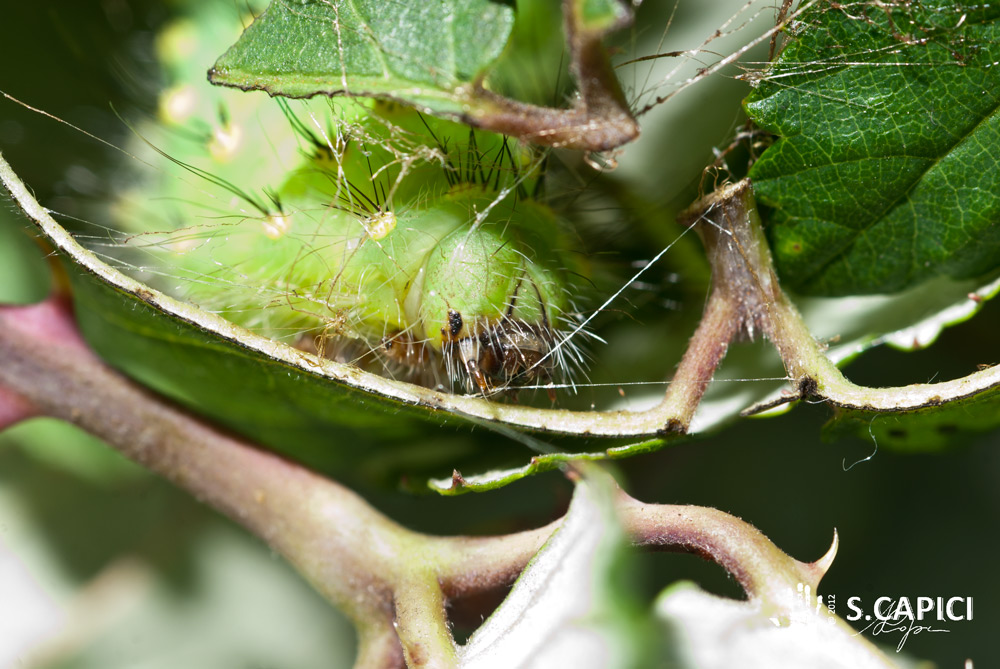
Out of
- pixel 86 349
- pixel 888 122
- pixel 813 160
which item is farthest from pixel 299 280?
pixel 888 122

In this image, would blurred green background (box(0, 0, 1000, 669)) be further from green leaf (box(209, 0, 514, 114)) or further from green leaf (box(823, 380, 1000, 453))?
green leaf (box(209, 0, 514, 114))

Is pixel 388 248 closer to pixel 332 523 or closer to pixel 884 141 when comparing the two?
pixel 332 523

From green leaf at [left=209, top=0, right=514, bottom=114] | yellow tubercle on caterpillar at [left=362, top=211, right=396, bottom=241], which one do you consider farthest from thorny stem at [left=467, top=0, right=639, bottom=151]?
yellow tubercle on caterpillar at [left=362, top=211, right=396, bottom=241]

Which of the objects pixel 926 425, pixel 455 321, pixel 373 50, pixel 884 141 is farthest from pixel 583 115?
pixel 926 425

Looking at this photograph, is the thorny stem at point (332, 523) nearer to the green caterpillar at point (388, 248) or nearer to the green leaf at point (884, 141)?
the green caterpillar at point (388, 248)

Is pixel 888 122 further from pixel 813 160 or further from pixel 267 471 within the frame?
pixel 267 471

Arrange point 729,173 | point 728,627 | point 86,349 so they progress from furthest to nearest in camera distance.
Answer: point 86,349
point 729,173
point 728,627

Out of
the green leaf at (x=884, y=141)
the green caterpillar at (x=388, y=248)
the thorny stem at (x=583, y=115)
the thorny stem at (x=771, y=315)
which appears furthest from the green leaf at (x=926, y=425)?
the thorny stem at (x=583, y=115)
